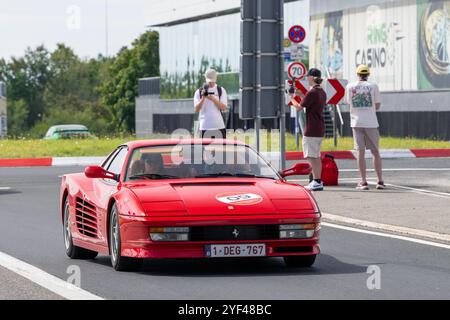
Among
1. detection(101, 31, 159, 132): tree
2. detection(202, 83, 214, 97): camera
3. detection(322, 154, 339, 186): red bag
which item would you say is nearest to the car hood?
detection(202, 83, 214, 97): camera

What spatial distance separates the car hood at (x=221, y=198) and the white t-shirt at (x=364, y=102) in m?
9.62

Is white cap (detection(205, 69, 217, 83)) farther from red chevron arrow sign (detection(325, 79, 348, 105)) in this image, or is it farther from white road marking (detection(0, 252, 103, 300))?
white road marking (detection(0, 252, 103, 300))

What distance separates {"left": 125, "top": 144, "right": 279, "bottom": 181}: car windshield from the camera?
41.3ft

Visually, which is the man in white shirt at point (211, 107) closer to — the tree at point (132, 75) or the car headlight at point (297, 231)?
the car headlight at point (297, 231)

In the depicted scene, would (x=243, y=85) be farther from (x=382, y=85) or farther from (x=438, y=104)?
(x=382, y=85)

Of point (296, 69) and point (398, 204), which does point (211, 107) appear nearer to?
point (398, 204)

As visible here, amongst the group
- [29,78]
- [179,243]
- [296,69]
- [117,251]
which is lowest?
[29,78]

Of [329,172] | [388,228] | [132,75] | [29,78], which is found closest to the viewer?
[388,228]

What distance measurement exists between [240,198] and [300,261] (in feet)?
2.72

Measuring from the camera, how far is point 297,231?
1167 cm

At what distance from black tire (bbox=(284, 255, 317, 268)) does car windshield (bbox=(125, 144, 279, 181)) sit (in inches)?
39.8

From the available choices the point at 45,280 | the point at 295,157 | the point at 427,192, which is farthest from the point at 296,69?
the point at 45,280

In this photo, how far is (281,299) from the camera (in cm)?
980

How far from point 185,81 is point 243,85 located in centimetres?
6745
